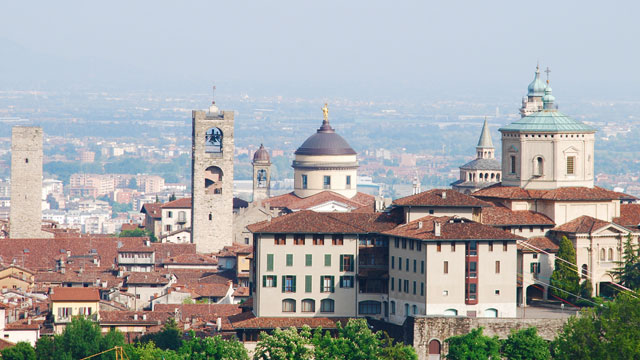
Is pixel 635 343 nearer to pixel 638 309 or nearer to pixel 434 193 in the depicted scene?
pixel 638 309

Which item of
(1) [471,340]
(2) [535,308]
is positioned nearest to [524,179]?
(2) [535,308]

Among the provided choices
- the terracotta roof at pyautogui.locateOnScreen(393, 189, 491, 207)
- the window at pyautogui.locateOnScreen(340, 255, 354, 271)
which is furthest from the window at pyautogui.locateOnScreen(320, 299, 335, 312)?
the terracotta roof at pyautogui.locateOnScreen(393, 189, 491, 207)

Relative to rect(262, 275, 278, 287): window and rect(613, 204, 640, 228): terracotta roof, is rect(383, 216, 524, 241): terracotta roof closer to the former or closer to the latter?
rect(262, 275, 278, 287): window

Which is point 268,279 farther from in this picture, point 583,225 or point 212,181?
point 212,181

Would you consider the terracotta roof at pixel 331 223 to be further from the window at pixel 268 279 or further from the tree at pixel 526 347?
the tree at pixel 526 347

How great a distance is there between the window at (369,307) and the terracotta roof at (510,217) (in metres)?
6.58

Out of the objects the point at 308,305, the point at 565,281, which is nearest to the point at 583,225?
the point at 565,281

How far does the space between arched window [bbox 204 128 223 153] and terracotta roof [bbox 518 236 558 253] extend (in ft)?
163

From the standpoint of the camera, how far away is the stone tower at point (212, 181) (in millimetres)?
125188

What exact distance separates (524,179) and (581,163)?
115 inches

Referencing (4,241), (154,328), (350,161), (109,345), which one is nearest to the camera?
(109,345)

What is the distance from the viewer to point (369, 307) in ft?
256

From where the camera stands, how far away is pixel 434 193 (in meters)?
81.0

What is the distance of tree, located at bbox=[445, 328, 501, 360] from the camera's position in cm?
6944
